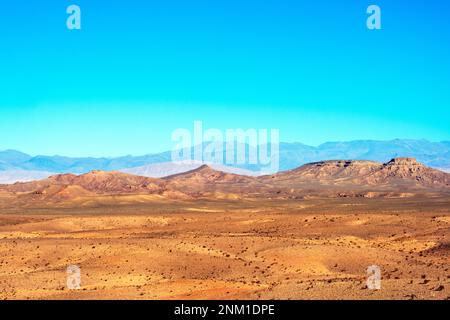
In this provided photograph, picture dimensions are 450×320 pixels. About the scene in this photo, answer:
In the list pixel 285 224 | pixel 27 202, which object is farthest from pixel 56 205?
pixel 285 224

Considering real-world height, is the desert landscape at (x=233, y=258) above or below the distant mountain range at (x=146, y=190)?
above

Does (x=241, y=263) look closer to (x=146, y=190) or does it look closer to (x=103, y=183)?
(x=146, y=190)

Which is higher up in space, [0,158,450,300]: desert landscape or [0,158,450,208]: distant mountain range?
[0,158,450,300]: desert landscape

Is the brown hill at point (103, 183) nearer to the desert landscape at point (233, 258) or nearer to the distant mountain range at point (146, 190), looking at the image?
the distant mountain range at point (146, 190)

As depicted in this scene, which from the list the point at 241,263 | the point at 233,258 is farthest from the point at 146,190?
the point at 241,263

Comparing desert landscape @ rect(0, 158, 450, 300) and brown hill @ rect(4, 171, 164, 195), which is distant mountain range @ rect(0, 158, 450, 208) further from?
desert landscape @ rect(0, 158, 450, 300)

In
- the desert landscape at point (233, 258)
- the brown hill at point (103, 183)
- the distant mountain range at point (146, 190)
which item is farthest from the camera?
the brown hill at point (103, 183)

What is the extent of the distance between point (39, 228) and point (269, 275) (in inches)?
1384

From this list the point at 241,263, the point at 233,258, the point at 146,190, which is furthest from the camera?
the point at 146,190

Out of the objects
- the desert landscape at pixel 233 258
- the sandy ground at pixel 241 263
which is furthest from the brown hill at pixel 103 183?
the sandy ground at pixel 241 263

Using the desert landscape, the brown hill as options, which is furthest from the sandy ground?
the brown hill

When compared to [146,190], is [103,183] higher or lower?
higher
